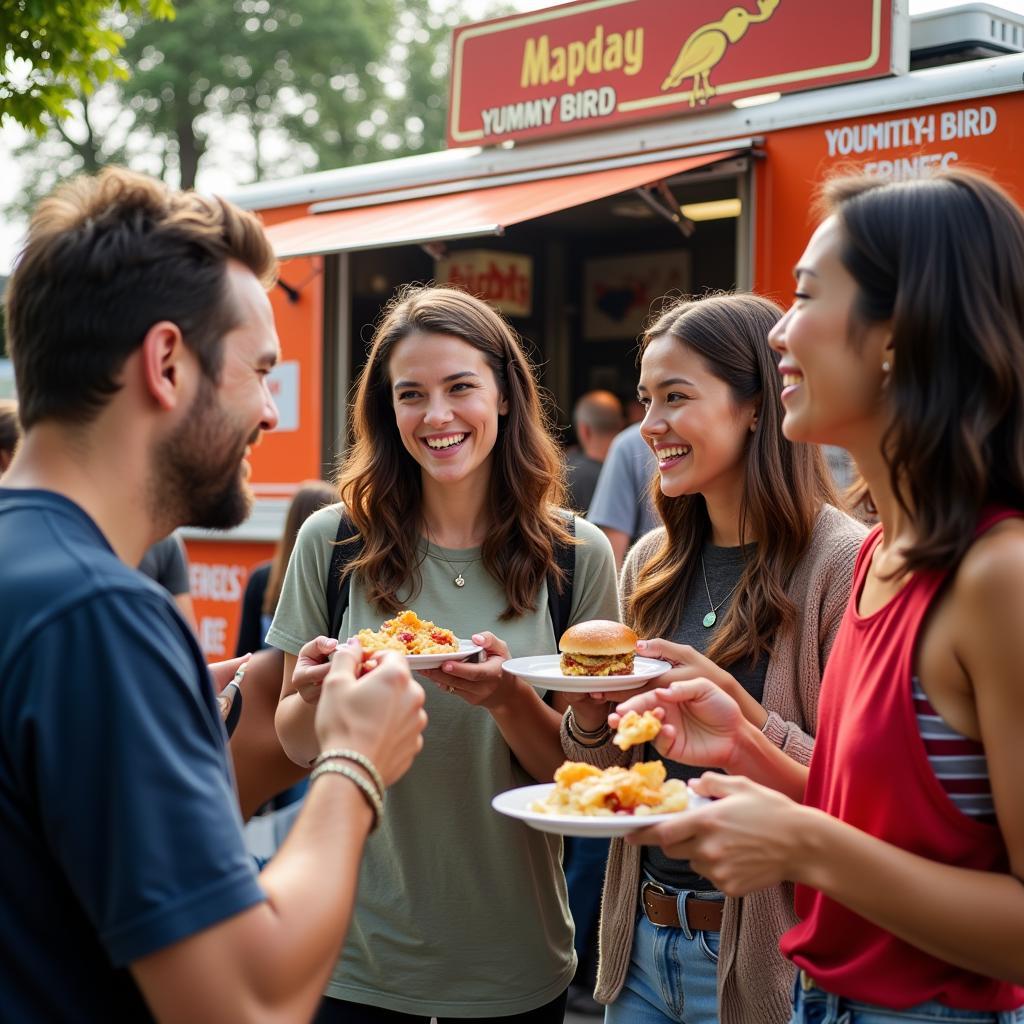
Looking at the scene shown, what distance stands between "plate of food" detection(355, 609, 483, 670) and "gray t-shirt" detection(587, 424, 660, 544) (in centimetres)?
384

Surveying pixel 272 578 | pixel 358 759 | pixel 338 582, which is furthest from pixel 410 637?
pixel 272 578

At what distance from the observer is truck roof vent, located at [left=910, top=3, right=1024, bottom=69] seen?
5688mm

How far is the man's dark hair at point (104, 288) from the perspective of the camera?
171 centimetres

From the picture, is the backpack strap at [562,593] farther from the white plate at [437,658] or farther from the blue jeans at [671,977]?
the blue jeans at [671,977]

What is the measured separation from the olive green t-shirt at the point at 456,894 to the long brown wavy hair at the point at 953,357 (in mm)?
1352

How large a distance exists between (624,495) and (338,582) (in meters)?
3.83

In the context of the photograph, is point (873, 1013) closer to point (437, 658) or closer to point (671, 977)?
point (671, 977)

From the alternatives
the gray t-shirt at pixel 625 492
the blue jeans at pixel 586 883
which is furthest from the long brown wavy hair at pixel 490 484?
the gray t-shirt at pixel 625 492

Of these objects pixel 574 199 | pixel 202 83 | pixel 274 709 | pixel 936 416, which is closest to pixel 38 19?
pixel 574 199

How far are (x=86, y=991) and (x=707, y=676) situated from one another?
1.42 meters

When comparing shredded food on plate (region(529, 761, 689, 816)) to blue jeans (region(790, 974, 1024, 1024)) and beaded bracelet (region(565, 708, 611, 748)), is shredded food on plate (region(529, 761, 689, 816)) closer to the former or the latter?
blue jeans (region(790, 974, 1024, 1024))

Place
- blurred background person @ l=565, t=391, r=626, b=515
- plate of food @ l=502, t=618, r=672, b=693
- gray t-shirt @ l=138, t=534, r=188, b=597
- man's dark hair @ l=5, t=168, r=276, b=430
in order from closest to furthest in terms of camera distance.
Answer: man's dark hair @ l=5, t=168, r=276, b=430
plate of food @ l=502, t=618, r=672, b=693
gray t-shirt @ l=138, t=534, r=188, b=597
blurred background person @ l=565, t=391, r=626, b=515

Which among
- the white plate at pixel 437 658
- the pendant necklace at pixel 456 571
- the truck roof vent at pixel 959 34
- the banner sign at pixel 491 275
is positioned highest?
the truck roof vent at pixel 959 34

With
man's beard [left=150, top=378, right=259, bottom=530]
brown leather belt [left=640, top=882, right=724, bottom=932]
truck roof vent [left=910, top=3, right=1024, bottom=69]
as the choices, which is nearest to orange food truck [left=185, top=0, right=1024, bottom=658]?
truck roof vent [left=910, top=3, right=1024, bottom=69]
